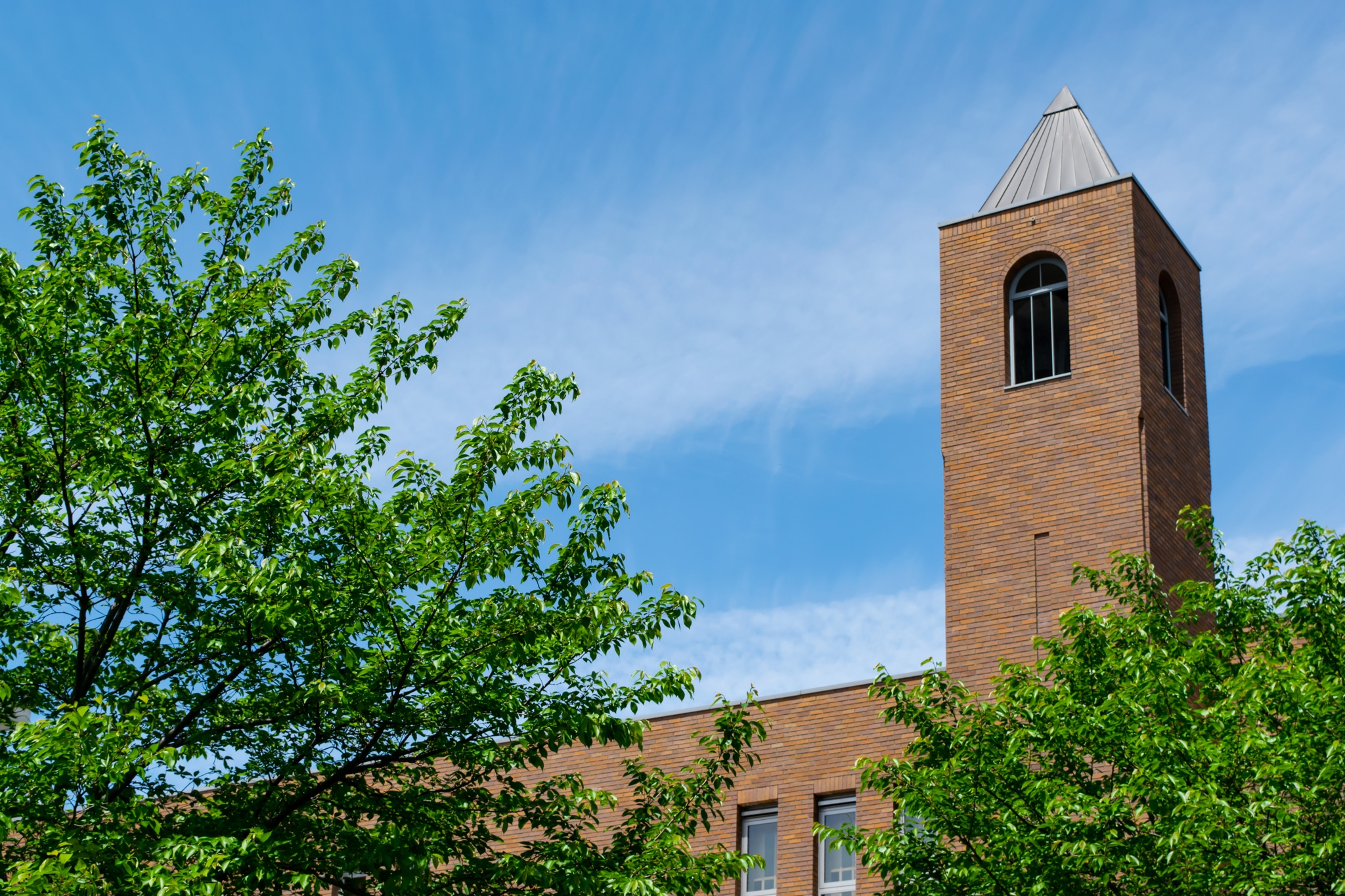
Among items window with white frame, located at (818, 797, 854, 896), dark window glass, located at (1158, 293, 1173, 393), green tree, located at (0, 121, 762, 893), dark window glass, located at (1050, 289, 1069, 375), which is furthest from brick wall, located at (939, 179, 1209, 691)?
green tree, located at (0, 121, 762, 893)

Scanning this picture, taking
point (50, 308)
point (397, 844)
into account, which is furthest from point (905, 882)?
point (50, 308)

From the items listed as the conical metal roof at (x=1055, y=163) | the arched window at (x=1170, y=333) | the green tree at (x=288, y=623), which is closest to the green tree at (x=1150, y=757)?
the green tree at (x=288, y=623)

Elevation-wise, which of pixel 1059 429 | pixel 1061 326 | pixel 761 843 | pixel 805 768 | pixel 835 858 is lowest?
pixel 835 858

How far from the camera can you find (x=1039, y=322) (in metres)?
25.6

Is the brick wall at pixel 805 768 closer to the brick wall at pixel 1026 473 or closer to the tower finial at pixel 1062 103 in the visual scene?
the brick wall at pixel 1026 473

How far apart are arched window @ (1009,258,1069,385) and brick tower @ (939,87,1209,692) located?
3 centimetres

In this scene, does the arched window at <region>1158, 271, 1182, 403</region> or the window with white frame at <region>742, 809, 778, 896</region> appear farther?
the arched window at <region>1158, 271, 1182, 403</region>

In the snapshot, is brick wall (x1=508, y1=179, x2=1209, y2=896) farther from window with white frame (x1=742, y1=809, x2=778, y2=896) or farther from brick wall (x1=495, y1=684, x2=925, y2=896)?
window with white frame (x1=742, y1=809, x2=778, y2=896)

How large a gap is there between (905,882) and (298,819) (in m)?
6.60

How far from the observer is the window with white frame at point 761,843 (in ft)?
78.2

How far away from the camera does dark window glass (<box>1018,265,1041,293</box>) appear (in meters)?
26.2

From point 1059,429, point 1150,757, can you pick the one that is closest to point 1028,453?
point 1059,429

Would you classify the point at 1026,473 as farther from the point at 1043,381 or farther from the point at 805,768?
the point at 805,768

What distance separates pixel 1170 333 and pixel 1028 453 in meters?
4.06
